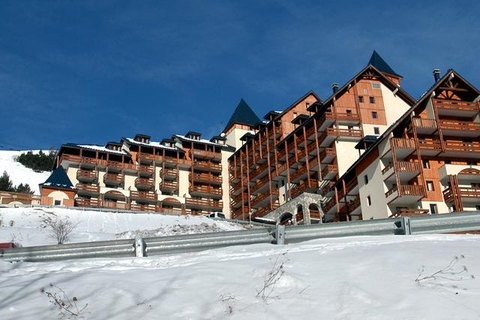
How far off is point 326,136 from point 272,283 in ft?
174

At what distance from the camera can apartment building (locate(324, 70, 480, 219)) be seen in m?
43.1

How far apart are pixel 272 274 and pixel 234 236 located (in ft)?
9.33

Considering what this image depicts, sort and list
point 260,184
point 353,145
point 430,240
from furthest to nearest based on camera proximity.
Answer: point 260,184 < point 353,145 < point 430,240

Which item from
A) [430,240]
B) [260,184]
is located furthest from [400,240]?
[260,184]

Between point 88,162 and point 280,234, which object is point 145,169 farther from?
point 280,234

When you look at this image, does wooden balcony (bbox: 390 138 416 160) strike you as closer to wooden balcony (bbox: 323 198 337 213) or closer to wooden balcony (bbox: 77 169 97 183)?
wooden balcony (bbox: 323 198 337 213)

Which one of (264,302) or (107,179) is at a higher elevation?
(107,179)

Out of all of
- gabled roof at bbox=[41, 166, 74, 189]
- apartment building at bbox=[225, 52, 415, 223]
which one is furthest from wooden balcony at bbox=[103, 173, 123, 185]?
apartment building at bbox=[225, 52, 415, 223]

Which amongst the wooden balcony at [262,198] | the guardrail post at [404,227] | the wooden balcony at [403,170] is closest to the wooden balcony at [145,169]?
the wooden balcony at [262,198]

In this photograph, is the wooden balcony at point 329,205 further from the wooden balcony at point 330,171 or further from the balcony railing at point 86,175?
Answer: the balcony railing at point 86,175

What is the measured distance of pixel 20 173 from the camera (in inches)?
4936

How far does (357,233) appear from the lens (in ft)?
35.9

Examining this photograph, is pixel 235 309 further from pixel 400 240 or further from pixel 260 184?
pixel 260 184

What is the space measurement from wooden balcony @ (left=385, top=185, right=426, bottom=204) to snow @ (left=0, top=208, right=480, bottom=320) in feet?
106
